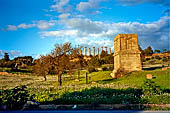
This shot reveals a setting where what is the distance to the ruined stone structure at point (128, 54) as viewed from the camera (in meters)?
29.8

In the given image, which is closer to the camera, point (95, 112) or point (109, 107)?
point (95, 112)

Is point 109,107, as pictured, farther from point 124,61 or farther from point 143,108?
point 124,61

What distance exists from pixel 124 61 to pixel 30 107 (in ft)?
73.2

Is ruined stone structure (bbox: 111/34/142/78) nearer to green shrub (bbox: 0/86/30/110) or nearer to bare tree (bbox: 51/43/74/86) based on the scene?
bare tree (bbox: 51/43/74/86)

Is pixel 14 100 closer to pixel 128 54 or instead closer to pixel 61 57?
pixel 61 57

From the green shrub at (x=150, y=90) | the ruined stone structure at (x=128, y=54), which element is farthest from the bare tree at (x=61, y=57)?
the green shrub at (x=150, y=90)

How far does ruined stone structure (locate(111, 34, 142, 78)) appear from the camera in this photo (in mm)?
29797

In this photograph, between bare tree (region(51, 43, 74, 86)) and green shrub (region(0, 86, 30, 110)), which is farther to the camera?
bare tree (region(51, 43, 74, 86))

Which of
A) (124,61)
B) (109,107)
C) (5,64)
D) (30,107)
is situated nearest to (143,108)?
(109,107)

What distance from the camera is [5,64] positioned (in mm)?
80375

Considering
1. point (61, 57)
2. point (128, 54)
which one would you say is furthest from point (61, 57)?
point (128, 54)

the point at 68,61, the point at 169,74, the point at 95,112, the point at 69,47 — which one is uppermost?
the point at 69,47

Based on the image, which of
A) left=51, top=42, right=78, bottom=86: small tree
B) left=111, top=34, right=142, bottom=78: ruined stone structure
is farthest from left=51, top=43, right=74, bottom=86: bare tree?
left=111, top=34, right=142, bottom=78: ruined stone structure

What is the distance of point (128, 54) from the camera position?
30156mm
